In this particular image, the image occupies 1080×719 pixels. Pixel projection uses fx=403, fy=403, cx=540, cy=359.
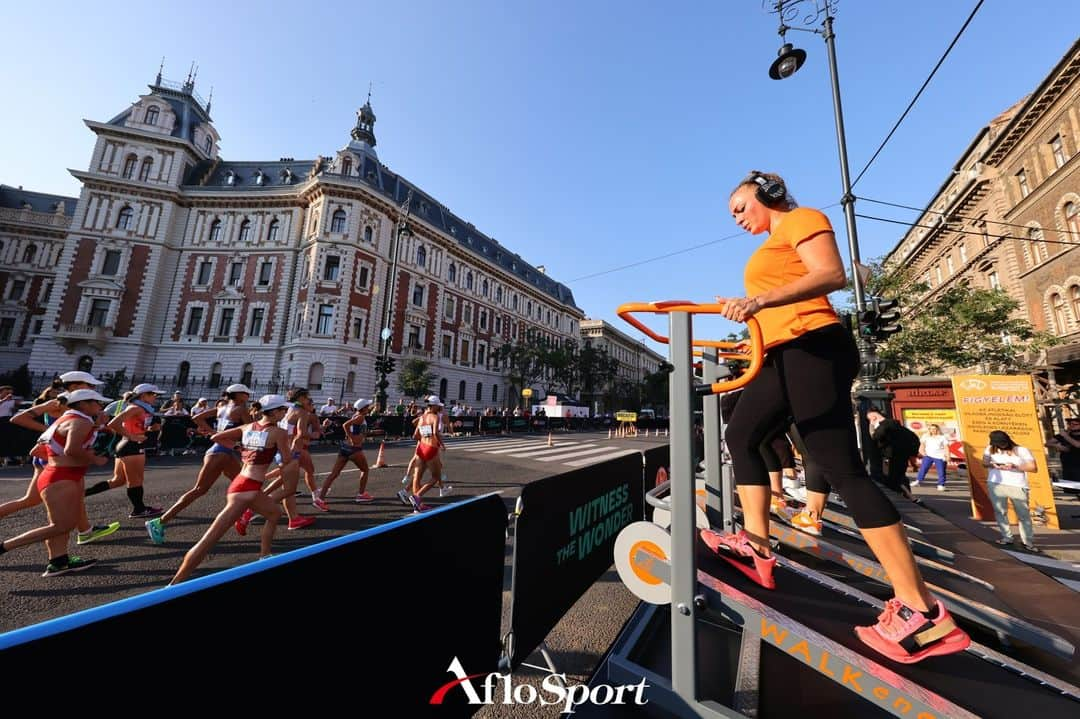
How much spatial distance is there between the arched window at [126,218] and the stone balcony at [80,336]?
316 inches

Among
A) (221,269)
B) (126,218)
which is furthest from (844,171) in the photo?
(126,218)

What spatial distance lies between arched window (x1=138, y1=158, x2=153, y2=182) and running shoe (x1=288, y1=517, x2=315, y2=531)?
4070 cm

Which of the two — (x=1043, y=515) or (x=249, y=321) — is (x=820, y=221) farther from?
(x=249, y=321)

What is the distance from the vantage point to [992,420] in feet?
22.6

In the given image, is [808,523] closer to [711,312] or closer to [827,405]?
[827,405]

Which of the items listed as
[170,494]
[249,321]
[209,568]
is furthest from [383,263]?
[209,568]

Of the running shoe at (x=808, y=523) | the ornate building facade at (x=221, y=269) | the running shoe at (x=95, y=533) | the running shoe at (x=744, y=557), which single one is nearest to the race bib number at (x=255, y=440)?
the running shoe at (x=95, y=533)

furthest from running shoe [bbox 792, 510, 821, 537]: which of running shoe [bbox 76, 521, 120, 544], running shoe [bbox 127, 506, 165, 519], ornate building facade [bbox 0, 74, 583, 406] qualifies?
ornate building facade [bbox 0, 74, 583, 406]

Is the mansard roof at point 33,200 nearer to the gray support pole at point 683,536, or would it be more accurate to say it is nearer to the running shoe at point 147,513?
the running shoe at point 147,513

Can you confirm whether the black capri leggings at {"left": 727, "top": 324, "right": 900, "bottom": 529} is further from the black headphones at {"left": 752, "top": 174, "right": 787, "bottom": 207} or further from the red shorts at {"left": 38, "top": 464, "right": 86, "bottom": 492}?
the red shorts at {"left": 38, "top": 464, "right": 86, "bottom": 492}

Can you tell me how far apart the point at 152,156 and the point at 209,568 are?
4248 centimetres

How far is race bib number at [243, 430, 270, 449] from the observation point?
4293 mm

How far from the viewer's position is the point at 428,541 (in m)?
1.66

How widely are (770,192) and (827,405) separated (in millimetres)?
1174
